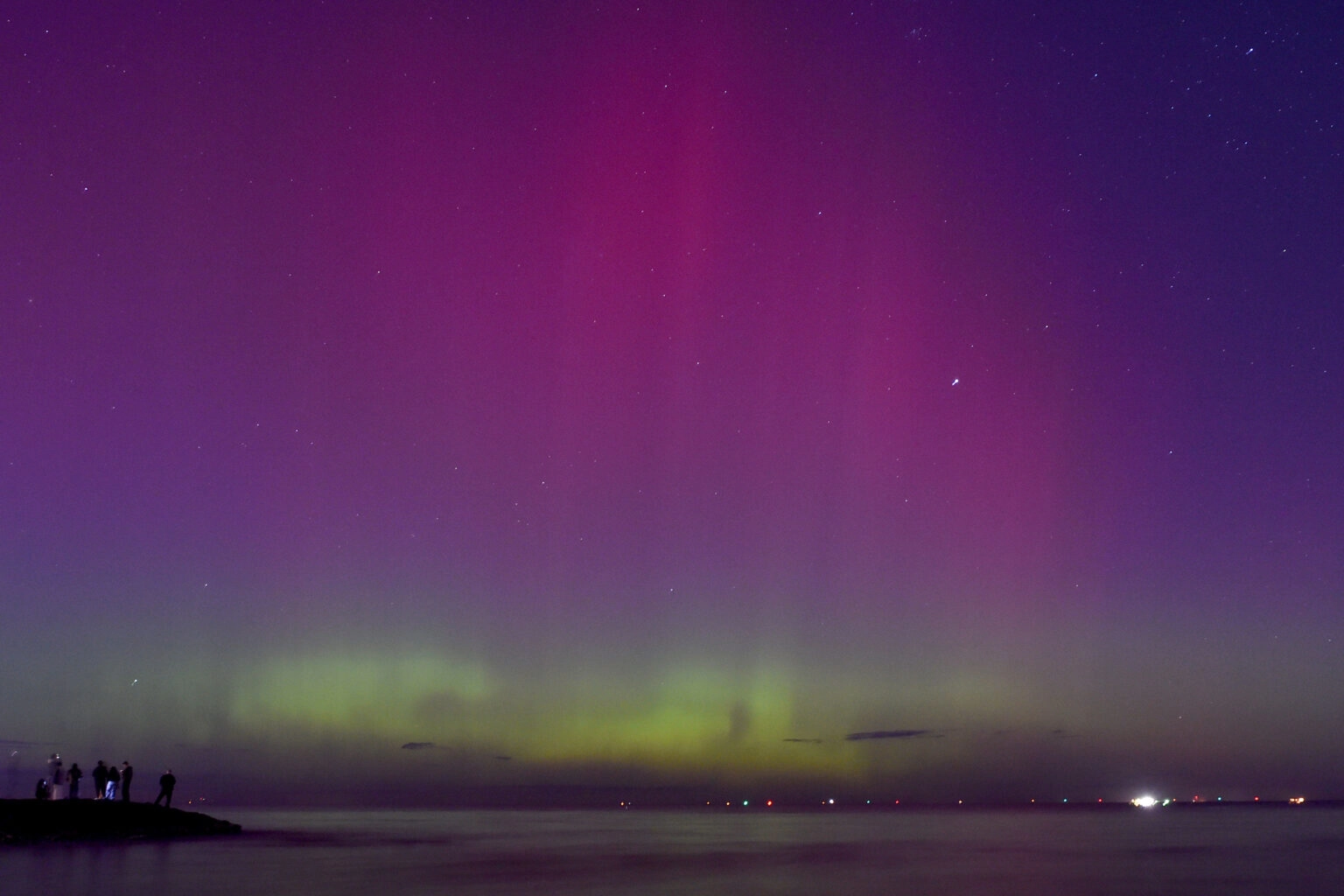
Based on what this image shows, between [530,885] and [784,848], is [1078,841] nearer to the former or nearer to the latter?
[784,848]

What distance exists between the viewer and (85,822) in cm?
4534

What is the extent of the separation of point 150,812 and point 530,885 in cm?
2479

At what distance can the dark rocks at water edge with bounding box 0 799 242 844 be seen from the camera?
139 feet

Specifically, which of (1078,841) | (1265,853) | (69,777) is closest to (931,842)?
(1078,841)

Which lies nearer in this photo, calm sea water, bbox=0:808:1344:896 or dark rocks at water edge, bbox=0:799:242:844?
calm sea water, bbox=0:808:1344:896

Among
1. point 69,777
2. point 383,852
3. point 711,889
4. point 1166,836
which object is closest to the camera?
point 711,889

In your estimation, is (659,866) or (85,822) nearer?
(659,866)

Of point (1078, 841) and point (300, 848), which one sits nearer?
point (300, 848)

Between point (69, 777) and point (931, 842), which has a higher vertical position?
point (69, 777)

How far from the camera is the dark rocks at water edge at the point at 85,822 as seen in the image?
139 ft

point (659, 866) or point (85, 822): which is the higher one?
point (85, 822)

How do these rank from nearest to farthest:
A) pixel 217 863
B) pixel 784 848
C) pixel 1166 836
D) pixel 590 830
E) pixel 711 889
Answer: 1. pixel 711 889
2. pixel 217 863
3. pixel 784 848
4. pixel 1166 836
5. pixel 590 830

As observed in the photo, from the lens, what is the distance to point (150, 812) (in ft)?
166

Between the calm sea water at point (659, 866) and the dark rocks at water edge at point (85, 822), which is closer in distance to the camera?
the calm sea water at point (659, 866)
